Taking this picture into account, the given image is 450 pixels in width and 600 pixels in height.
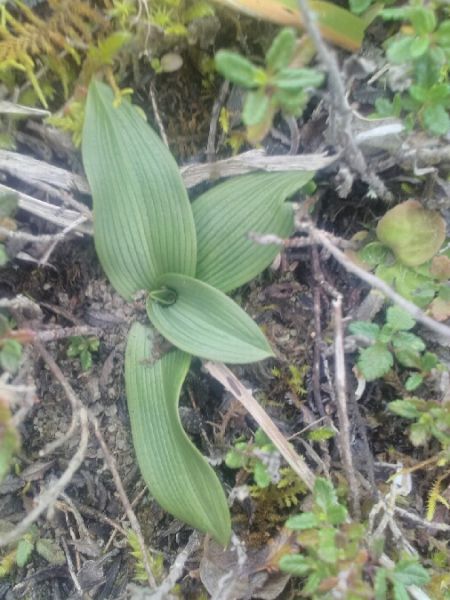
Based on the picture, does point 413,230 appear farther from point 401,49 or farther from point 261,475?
point 261,475

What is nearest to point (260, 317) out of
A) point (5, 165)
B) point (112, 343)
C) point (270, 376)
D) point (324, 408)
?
point (270, 376)

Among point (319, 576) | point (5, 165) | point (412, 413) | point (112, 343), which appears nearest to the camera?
point (319, 576)

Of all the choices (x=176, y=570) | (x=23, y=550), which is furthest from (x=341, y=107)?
(x=23, y=550)

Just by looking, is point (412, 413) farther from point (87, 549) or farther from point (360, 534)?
point (87, 549)

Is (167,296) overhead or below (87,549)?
overhead

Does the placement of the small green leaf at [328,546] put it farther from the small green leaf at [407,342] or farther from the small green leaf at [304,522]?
the small green leaf at [407,342]

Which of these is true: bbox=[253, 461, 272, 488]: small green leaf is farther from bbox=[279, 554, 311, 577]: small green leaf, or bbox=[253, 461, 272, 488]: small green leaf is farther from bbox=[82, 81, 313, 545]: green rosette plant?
bbox=[279, 554, 311, 577]: small green leaf
